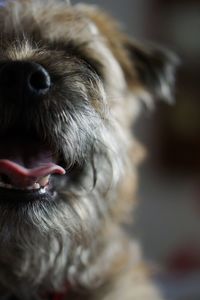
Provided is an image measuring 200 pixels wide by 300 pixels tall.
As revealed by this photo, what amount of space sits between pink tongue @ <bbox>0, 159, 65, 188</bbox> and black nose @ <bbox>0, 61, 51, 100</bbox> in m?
0.11

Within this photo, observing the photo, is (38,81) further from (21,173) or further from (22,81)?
(21,173)

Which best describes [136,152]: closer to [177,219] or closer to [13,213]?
[13,213]

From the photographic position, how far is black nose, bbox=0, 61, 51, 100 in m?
0.90

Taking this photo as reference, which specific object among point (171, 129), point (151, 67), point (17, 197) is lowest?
point (17, 197)

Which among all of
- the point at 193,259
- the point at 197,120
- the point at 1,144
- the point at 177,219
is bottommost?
the point at 1,144

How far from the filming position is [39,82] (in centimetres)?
91

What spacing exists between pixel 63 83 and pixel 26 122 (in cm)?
10

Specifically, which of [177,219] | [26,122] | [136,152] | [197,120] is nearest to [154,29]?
[197,120]

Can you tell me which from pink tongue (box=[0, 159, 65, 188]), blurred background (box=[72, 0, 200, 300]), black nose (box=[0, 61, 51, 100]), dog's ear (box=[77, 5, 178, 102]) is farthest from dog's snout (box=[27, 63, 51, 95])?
blurred background (box=[72, 0, 200, 300])

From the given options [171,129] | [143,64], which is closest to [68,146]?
[143,64]

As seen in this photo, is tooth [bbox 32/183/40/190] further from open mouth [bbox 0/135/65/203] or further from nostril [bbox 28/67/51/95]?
nostril [bbox 28/67/51/95]

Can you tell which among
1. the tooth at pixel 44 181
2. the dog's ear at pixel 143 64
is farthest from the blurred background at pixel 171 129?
the tooth at pixel 44 181

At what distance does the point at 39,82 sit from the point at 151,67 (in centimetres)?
53

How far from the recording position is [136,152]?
1384mm
